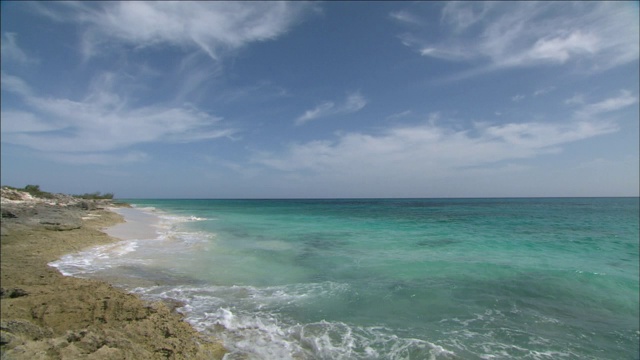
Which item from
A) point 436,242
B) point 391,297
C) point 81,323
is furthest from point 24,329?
point 436,242

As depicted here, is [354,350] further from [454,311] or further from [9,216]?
[9,216]

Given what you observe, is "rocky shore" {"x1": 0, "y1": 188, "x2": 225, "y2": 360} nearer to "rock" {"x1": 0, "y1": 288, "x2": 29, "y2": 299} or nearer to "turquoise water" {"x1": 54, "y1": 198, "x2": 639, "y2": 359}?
"rock" {"x1": 0, "y1": 288, "x2": 29, "y2": 299}

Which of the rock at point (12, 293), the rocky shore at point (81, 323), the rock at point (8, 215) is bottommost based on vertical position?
the rocky shore at point (81, 323)

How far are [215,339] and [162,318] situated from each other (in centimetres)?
102

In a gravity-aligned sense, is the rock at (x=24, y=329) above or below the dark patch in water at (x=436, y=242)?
above

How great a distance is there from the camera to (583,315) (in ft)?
24.5

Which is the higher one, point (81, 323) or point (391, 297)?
point (81, 323)

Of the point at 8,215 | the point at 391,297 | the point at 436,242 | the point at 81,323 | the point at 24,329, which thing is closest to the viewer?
the point at 24,329

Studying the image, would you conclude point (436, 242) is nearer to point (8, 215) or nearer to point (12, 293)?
point (12, 293)

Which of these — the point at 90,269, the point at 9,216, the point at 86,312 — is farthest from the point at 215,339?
the point at 9,216

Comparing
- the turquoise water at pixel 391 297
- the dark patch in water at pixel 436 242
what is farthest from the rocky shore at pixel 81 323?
the dark patch in water at pixel 436 242

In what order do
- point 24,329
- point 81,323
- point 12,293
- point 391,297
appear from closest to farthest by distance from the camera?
point 24,329, point 81,323, point 12,293, point 391,297

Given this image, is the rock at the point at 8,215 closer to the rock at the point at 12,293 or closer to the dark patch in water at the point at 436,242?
the rock at the point at 12,293

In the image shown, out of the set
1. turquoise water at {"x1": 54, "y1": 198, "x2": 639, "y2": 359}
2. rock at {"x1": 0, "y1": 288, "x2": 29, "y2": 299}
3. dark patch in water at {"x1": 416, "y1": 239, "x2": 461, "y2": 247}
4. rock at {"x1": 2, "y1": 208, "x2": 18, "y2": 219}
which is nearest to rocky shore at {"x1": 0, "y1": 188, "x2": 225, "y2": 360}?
rock at {"x1": 0, "y1": 288, "x2": 29, "y2": 299}
